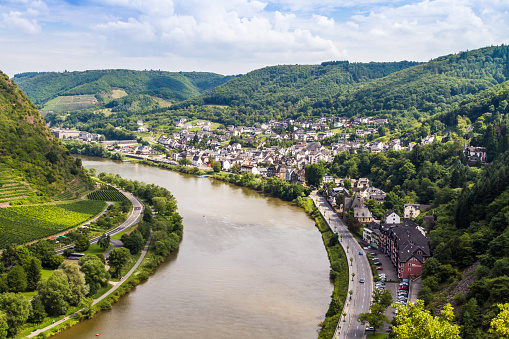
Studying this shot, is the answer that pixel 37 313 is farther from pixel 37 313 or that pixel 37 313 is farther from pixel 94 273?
pixel 94 273

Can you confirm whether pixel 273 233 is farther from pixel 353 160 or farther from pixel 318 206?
pixel 353 160

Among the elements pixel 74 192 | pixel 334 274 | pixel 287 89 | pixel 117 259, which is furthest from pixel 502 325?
pixel 287 89

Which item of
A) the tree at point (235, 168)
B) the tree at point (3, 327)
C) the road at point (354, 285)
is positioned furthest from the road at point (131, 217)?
the tree at point (235, 168)

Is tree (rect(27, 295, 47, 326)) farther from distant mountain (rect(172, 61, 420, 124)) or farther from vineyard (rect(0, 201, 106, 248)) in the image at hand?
distant mountain (rect(172, 61, 420, 124))

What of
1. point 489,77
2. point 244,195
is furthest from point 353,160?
point 489,77

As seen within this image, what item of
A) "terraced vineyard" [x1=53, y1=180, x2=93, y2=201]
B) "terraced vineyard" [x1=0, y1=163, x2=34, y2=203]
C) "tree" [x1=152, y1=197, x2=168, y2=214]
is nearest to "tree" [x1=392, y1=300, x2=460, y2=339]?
"tree" [x1=152, y1=197, x2=168, y2=214]

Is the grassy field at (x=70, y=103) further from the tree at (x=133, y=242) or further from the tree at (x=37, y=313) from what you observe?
the tree at (x=37, y=313)

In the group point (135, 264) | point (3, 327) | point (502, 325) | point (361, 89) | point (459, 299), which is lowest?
point (3, 327)
